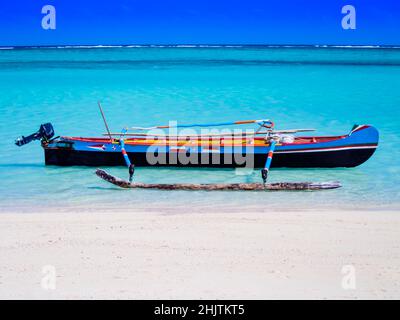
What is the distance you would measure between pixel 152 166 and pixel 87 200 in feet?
7.79

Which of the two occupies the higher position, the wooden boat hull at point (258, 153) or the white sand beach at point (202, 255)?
the wooden boat hull at point (258, 153)

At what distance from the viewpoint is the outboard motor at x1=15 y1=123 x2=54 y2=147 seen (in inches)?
Answer: 417

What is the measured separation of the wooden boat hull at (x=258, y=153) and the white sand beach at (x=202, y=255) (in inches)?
115

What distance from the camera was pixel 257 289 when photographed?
473cm

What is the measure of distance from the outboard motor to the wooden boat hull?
0.75 metres

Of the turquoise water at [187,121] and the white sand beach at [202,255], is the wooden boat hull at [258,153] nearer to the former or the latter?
the turquoise water at [187,121]

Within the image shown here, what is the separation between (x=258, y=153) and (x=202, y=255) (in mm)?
4852

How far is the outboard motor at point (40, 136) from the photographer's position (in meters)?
10.6

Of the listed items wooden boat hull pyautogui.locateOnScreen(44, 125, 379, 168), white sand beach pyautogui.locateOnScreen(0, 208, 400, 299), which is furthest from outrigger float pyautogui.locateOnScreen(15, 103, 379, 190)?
white sand beach pyautogui.locateOnScreen(0, 208, 400, 299)

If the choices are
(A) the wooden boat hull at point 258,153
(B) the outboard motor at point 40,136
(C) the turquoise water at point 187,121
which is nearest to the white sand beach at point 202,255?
(C) the turquoise water at point 187,121

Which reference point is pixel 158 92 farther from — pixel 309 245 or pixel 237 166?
pixel 309 245

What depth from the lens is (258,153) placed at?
1019 centimetres

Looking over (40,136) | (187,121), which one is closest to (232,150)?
(40,136)

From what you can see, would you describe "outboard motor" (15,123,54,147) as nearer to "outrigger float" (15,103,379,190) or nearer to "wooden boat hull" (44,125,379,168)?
"outrigger float" (15,103,379,190)
